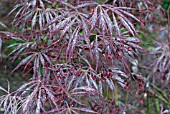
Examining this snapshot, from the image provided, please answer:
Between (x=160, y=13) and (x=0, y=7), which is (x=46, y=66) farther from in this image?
(x=0, y=7)

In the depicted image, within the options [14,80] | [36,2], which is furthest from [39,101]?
[14,80]

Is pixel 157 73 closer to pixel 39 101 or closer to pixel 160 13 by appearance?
pixel 160 13

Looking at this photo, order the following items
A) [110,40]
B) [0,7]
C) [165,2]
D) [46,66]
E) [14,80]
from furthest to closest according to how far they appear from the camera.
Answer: [0,7], [165,2], [14,80], [46,66], [110,40]

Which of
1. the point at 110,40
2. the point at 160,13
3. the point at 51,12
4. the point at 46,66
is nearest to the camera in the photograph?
the point at 110,40

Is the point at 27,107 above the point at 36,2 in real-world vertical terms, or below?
below

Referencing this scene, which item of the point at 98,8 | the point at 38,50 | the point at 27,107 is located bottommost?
the point at 27,107

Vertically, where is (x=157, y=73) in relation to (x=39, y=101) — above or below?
below

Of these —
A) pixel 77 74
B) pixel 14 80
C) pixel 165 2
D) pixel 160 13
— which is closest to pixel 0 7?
pixel 14 80

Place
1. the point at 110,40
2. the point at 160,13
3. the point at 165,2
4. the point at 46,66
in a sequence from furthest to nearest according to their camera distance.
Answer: the point at 165,2 < the point at 160,13 < the point at 46,66 < the point at 110,40

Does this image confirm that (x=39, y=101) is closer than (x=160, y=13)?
Yes
